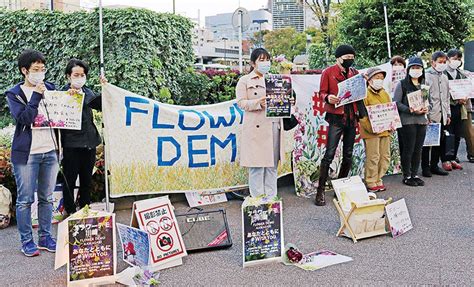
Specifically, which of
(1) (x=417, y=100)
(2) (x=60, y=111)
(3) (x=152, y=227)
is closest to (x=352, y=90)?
(1) (x=417, y=100)

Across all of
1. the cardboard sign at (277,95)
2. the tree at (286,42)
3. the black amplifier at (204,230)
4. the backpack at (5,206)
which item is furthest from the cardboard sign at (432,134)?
the tree at (286,42)

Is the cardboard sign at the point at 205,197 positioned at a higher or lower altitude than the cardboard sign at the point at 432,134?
lower

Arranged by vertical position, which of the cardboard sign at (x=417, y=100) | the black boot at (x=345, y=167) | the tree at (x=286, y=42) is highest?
the tree at (x=286, y=42)

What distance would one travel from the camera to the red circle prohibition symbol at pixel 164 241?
4.23 m

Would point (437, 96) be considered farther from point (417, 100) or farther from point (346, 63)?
point (346, 63)

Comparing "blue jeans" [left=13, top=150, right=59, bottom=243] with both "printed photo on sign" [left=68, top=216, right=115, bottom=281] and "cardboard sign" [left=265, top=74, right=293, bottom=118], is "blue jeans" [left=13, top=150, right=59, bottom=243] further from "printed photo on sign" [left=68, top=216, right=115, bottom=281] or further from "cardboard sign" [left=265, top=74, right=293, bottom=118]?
"cardboard sign" [left=265, top=74, right=293, bottom=118]

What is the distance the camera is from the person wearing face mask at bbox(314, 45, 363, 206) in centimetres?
596

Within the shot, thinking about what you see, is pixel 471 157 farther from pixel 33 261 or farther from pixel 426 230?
pixel 33 261

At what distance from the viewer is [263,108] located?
5574mm

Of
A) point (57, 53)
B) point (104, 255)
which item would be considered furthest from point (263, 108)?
point (57, 53)

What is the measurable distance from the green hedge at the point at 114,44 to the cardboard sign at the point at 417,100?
14.1 ft

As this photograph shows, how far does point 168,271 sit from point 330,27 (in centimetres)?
1862

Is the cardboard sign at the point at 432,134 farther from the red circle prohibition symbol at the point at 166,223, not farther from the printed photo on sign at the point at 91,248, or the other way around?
the printed photo on sign at the point at 91,248

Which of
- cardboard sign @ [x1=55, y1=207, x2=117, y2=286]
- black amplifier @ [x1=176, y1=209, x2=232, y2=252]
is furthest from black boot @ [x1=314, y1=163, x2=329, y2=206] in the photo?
cardboard sign @ [x1=55, y1=207, x2=117, y2=286]
